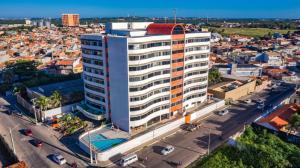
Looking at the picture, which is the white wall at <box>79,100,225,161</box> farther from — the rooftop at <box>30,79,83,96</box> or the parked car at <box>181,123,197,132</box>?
the rooftop at <box>30,79,83,96</box>

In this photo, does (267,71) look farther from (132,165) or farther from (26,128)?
(26,128)

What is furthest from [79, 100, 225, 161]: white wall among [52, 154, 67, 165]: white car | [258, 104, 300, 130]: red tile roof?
[258, 104, 300, 130]: red tile roof

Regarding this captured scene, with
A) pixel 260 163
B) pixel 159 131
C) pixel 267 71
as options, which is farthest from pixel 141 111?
pixel 267 71

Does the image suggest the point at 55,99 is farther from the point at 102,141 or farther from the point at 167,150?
the point at 167,150

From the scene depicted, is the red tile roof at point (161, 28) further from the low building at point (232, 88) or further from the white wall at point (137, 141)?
the low building at point (232, 88)

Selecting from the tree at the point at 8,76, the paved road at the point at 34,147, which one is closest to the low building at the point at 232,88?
the paved road at the point at 34,147

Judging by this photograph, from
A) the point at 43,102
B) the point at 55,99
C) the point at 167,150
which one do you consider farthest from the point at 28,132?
the point at 167,150
